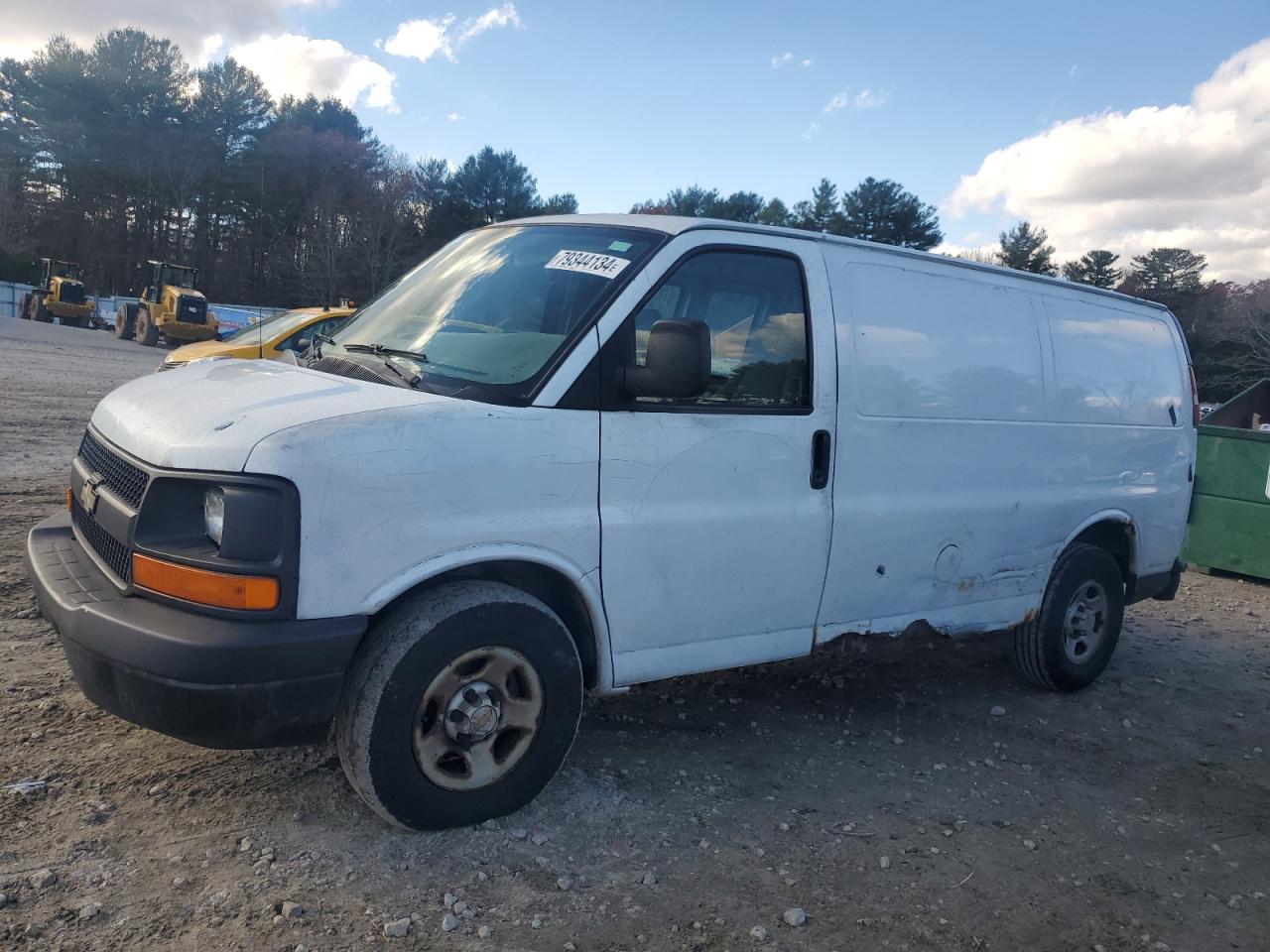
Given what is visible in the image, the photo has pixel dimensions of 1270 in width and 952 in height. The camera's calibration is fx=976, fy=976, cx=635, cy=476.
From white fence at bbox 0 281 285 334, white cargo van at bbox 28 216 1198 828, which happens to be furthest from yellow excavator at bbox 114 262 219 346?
white cargo van at bbox 28 216 1198 828

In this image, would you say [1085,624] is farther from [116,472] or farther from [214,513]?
[116,472]

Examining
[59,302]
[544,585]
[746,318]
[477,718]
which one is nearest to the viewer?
[477,718]

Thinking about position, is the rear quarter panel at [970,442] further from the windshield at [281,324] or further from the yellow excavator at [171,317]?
the yellow excavator at [171,317]

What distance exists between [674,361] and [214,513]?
152 cm

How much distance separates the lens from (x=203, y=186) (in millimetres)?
52656

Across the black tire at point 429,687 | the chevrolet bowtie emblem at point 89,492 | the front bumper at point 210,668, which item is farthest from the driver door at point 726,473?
the chevrolet bowtie emblem at point 89,492

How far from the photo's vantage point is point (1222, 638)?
7.13m

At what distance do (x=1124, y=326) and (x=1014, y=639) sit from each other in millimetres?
1911

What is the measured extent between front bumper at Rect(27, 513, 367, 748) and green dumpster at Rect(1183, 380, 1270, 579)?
8.27 metres

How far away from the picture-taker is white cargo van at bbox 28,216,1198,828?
2.82 metres

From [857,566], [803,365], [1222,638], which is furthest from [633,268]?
[1222,638]

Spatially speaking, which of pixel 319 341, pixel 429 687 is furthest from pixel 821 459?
pixel 319 341

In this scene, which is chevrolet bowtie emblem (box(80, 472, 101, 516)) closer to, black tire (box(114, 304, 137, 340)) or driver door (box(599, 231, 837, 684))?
driver door (box(599, 231, 837, 684))

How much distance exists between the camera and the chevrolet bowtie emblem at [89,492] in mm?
3308
